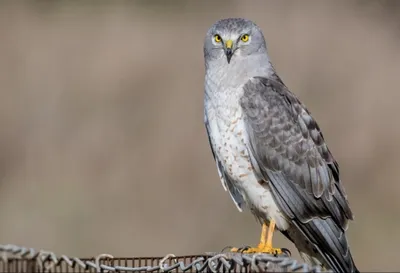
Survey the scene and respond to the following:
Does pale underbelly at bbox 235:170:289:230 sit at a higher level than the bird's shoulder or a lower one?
lower

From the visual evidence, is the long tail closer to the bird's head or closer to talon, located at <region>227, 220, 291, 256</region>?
talon, located at <region>227, 220, 291, 256</region>

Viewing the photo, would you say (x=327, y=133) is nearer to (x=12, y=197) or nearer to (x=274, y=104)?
(x=12, y=197)

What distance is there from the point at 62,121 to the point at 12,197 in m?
1.23

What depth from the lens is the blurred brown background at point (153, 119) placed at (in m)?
11.1

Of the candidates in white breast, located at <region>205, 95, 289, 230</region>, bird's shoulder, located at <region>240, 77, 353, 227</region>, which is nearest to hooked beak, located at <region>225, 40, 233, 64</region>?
bird's shoulder, located at <region>240, 77, 353, 227</region>

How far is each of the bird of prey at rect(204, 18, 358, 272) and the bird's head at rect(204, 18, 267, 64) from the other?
1 cm

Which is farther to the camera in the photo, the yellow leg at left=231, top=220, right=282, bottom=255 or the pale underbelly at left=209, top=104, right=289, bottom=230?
the pale underbelly at left=209, top=104, right=289, bottom=230

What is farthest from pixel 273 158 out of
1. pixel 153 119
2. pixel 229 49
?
pixel 153 119

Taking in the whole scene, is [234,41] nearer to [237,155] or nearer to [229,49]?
[229,49]

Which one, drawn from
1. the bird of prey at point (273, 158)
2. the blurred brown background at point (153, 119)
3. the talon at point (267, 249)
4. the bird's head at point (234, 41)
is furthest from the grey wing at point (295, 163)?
the blurred brown background at point (153, 119)

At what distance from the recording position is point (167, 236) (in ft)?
36.0

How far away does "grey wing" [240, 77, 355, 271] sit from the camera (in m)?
6.12

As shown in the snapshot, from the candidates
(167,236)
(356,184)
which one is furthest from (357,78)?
(167,236)

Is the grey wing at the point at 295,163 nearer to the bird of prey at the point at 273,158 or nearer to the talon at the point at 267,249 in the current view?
the bird of prey at the point at 273,158
